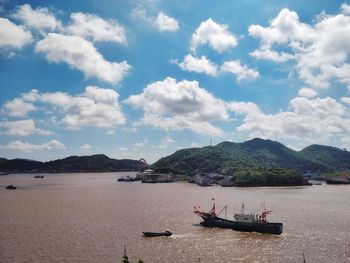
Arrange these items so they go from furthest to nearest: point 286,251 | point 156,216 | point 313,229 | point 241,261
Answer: point 156,216
point 313,229
point 286,251
point 241,261

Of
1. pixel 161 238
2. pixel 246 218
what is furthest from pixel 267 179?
pixel 161 238

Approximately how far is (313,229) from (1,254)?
48.8 meters

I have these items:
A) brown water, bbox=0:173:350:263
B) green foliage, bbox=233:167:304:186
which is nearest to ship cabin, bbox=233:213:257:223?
brown water, bbox=0:173:350:263

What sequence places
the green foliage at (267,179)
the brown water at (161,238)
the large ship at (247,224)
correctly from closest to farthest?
the brown water at (161,238) → the large ship at (247,224) → the green foliage at (267,179)

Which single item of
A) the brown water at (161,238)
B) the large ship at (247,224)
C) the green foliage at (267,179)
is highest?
the green foliage at (267,179)

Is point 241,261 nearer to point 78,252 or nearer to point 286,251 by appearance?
point 286,251

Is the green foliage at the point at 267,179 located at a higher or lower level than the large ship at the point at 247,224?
higher

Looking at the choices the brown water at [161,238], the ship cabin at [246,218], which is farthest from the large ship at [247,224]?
the brown water at [161,238]

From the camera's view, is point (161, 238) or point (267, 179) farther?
point (267, 179)

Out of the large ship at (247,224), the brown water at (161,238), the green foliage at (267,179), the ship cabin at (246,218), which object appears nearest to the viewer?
the brown water at (161,238)

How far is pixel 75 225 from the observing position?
74062 mm

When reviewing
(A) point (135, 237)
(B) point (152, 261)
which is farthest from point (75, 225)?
(B) point (152, 261)

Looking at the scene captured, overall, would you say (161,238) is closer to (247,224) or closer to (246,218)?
(247,224)

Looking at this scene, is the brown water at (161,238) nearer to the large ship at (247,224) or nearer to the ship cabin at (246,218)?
the large ship at (247,224)
